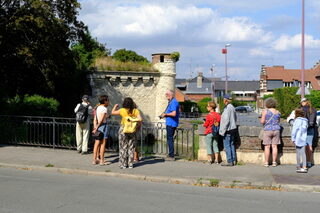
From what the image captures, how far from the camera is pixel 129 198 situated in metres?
7.25

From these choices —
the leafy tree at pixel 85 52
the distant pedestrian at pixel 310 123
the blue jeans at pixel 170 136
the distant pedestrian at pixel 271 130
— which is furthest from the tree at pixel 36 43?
the distant pedestrian at pixel 310 123

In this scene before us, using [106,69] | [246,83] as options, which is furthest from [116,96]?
[246,83]

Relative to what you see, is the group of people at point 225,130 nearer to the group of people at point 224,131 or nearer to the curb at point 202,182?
the group of people at point 224,131

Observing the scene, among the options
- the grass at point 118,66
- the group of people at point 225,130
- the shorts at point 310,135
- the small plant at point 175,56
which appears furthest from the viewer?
the small plant at point 175,56

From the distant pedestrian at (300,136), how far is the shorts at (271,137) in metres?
0.63

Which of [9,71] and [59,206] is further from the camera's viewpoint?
[9,71]

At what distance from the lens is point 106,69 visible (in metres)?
30.9

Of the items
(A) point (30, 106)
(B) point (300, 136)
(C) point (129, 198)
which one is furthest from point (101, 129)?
(A) point (30, 106)

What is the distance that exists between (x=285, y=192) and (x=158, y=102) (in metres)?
24.8

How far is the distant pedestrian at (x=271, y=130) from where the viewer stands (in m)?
10.3

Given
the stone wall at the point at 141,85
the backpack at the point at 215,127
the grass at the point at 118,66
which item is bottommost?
the backpack at the point at 215,127

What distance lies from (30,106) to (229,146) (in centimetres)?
1148

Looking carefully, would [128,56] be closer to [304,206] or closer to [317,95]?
[317,95]

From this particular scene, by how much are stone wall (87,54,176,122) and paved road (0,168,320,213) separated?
21.9 m
